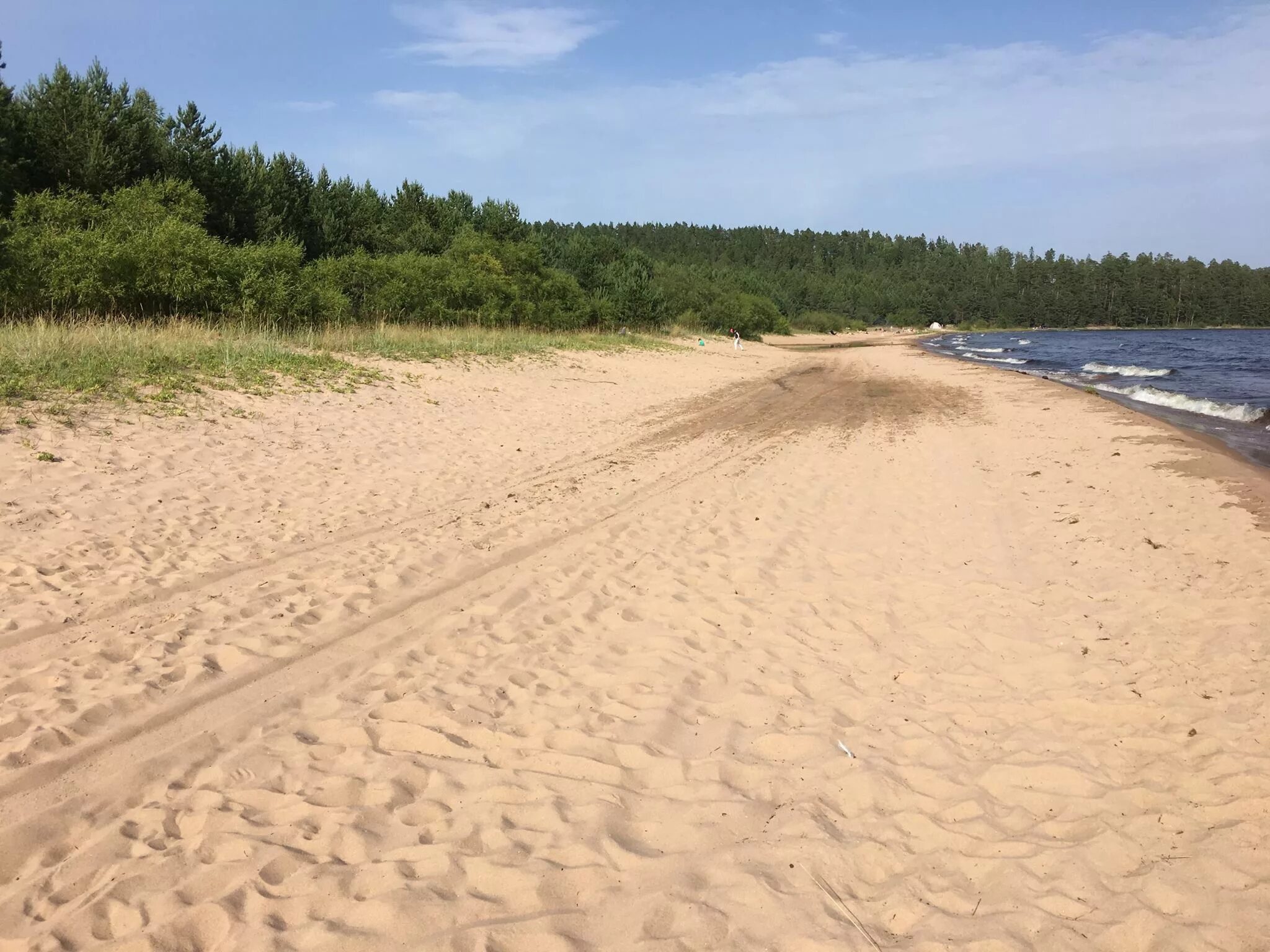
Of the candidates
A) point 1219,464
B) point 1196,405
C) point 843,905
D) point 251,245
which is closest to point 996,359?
point 1196,405

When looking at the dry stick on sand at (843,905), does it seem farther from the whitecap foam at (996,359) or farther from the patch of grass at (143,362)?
the whitecap foam at (996,359)

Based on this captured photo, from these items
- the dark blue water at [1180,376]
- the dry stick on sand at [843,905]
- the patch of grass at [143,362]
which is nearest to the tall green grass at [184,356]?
the patch of grass at [143,362]

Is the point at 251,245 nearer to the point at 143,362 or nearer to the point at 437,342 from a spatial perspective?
the point at 437,342

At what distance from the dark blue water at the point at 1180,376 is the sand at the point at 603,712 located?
412 inches

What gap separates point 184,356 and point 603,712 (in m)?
11.2

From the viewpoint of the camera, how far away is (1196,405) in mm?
22094

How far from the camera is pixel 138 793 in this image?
346 centimetres

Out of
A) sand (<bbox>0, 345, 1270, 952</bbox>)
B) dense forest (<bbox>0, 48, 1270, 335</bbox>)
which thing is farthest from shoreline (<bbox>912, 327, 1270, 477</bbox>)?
dense forest (<bbox>0, 48, 1270, 335</bbox>)

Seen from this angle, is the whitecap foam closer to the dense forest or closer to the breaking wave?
the breaking wave

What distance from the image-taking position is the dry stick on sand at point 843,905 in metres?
2.83

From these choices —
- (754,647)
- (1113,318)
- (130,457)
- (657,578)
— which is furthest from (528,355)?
(1113,318)

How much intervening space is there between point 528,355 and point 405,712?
18616mm

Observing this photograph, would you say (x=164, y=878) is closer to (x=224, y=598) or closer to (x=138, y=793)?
(x=138, y=793)

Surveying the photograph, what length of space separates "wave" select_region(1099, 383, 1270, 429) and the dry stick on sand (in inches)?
852
